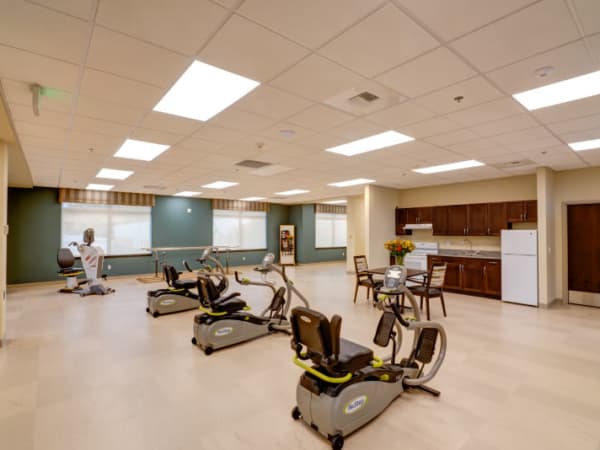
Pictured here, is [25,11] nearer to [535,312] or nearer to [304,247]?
[535,312]

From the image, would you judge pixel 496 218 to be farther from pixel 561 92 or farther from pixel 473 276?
pixel 561 92

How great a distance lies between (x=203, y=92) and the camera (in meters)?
2.84

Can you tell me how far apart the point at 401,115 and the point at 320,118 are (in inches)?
33.8

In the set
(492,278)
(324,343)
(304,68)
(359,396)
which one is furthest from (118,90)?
(492,278)

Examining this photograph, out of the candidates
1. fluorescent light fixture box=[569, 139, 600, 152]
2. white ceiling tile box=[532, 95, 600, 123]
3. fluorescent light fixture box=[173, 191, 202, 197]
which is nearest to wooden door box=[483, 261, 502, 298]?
fluorescent light fixture box=[569, 139, 600, 152]

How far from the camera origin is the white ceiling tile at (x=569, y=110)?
9.78ft

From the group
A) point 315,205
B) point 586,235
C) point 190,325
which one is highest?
point 315,205

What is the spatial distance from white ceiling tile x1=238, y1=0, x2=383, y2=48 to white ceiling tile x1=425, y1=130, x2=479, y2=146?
2627 millimetres

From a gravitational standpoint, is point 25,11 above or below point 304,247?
above

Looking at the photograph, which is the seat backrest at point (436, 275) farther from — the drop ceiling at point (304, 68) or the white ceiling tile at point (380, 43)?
the white ceiling tile at point (380, 43)

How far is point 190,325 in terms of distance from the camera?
16.0ft

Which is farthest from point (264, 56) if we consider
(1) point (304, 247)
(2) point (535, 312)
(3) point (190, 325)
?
(1) point (304, 247)

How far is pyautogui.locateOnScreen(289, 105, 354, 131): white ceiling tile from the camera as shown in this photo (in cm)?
318

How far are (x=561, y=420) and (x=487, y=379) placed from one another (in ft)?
2.17
